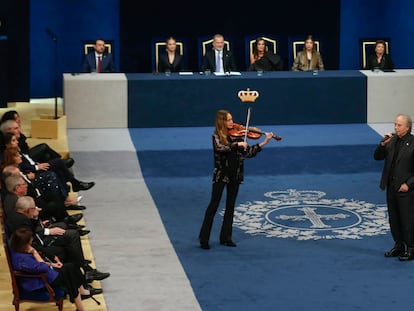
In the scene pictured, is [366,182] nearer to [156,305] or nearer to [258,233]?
[258,233]

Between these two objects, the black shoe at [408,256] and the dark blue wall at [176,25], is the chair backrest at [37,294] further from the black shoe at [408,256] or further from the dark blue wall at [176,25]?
the dark blue wall at [176,25]

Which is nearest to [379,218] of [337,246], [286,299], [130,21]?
[337,246]

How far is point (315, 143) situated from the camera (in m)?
14.3

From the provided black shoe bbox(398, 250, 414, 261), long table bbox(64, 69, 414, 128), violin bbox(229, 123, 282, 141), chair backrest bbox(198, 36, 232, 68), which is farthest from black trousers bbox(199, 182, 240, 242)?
chair backrest bbox(198, 36, 232, 68)

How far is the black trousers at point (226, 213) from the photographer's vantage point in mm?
10234

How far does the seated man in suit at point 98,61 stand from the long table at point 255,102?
0.85 metres

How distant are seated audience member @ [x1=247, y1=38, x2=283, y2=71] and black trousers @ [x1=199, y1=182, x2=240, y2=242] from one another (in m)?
6.52

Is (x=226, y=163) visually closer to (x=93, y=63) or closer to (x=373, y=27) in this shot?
(x=93, y=63)

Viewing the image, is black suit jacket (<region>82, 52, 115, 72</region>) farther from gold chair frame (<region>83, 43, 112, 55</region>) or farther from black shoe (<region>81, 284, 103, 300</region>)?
black shoe (<region>81, 284, 103, 300</region>)

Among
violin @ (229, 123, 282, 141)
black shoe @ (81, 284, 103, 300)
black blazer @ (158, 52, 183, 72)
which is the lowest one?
black shoe @ (81, 284, 103, 300)

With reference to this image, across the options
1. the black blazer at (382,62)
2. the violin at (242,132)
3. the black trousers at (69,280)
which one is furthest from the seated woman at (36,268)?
the black blazer at (382,62)

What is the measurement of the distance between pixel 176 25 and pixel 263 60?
99.0 inches

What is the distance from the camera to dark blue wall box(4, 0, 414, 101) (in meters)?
18.2

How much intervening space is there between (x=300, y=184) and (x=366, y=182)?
790 mm
